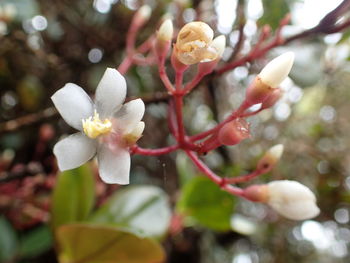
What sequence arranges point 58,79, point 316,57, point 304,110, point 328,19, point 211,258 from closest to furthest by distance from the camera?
point 328,19 < point 316,57 < point 58,79 < point 211,258 < point 304,110

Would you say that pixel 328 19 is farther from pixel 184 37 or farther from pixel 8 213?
pixel 8 213

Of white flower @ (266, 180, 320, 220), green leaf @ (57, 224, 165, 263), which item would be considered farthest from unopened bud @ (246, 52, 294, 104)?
green leaf @ (57, 224, 165, 263)

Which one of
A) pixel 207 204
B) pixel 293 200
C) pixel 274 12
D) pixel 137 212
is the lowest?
pixel 207 204

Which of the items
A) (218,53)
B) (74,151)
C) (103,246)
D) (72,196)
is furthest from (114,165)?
(72,196)

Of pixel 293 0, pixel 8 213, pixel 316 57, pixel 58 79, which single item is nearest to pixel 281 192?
pixel 293 0

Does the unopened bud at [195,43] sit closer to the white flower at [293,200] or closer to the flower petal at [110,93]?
the flower petal at [110,93]

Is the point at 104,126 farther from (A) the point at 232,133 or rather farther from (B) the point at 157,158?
(B) the point at 157,158

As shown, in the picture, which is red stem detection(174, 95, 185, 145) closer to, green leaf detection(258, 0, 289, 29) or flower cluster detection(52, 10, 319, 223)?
flower cluster detection(52, 10, 319, 223)

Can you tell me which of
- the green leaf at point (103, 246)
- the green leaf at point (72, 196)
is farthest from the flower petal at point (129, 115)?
the green leaf at point (72, 196)
